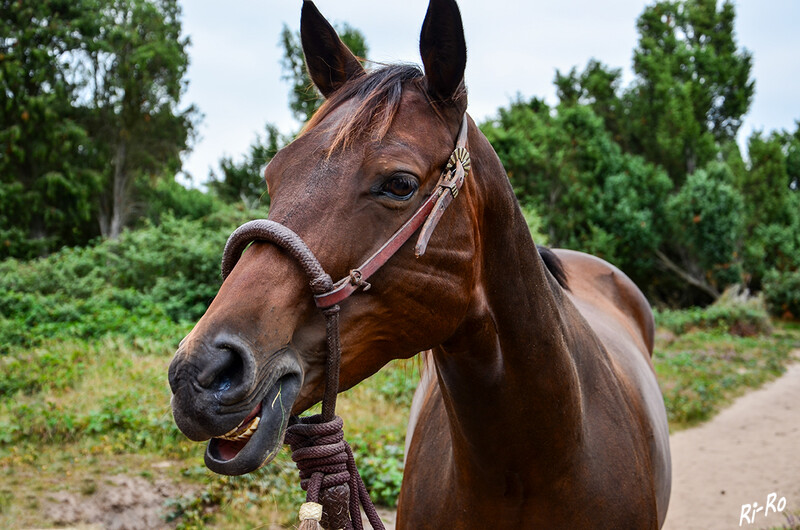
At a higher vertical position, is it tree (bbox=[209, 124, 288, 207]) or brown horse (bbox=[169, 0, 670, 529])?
tree (bbox=[209, 124, 288, 207])

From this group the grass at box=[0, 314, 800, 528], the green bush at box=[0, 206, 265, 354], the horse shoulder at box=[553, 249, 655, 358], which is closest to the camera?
the horse shoulder at box=[553, 249, 655, 358]

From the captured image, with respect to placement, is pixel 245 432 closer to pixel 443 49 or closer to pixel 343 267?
pixel 343 267

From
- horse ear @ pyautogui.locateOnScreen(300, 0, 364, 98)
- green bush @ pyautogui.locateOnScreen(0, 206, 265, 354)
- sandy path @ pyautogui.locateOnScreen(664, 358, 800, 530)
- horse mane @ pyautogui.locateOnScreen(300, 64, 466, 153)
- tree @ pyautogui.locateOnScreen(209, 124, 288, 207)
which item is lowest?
sandy path @ pyautogui.locateOnScreen(664, 358, 800, 530)

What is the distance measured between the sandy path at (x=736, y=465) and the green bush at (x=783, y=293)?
11.9 metres

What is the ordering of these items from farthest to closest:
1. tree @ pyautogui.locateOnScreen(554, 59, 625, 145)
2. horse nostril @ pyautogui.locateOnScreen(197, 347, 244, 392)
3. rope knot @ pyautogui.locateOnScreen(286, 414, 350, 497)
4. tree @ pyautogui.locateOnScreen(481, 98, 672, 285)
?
1. tree @ pyautogui.locateOnScreen(554, 59, 625, 145)
2. tree @ pyautogui.locateOnScreen(481, 98, 672, 285)
3. rope knot @ pyautogui.locateOnScreen(286, 414, 350, 497)
4. horse nostril @ pyautogui.locateOnScreen(197, 347, 244, 392)

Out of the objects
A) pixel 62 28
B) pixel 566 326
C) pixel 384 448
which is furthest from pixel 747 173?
pixel 62 28

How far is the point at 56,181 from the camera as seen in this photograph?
70.1 feet

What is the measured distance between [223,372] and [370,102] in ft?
2.62

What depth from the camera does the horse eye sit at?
1.44 metres

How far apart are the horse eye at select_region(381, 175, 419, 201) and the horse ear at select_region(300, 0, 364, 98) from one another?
524 mm

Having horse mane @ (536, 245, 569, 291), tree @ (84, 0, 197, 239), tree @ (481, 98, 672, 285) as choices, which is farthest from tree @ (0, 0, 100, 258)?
horse mane @ (536, 245, 569, 291)

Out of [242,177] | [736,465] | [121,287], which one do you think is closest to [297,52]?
[242,177]

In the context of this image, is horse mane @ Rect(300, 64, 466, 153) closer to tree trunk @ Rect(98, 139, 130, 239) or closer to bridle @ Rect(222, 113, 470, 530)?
bridle @ Rect(222, 113, 470, 530)

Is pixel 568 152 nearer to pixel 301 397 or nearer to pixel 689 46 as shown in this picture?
pixel 689 46
